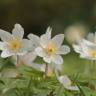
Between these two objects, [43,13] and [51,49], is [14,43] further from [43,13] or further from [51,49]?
[43,13]

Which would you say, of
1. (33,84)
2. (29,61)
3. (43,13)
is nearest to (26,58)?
(29,61)

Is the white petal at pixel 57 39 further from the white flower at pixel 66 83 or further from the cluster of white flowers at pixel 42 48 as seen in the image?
the white flower at pixel 66 83

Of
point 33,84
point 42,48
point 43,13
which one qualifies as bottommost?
point 33,84

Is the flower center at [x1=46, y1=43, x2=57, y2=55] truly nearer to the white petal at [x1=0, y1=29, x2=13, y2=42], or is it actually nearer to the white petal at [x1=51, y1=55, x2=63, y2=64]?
the white petal at [x1=51, y1=55, x2=63, y2=64]

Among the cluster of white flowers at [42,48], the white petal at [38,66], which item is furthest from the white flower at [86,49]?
the white petal at [38,66]

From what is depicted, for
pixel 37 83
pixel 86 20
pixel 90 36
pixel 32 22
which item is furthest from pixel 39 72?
pixel 32 22
